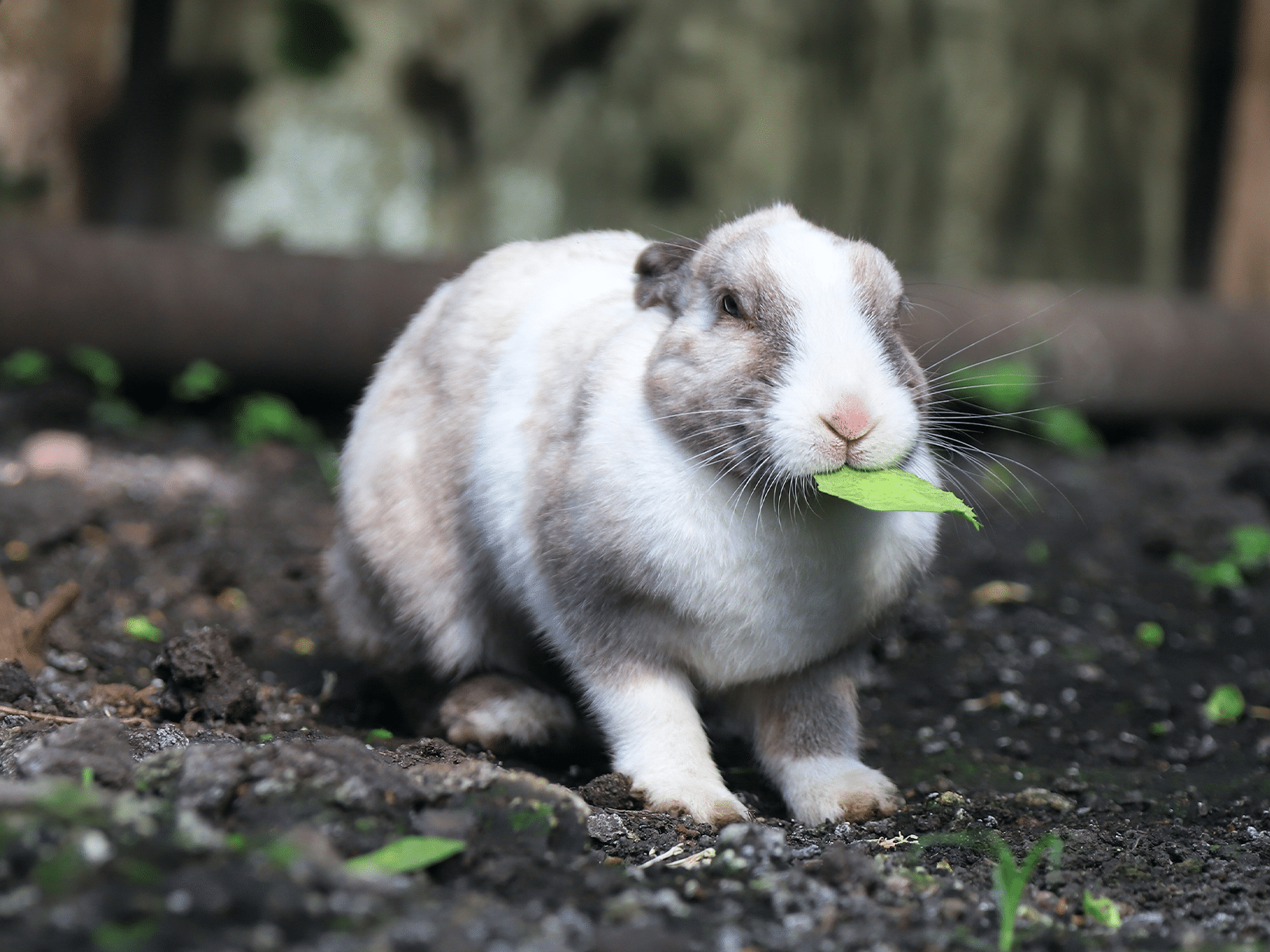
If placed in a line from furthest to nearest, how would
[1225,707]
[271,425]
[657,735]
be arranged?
[271,425], [1225,707], [657,735]

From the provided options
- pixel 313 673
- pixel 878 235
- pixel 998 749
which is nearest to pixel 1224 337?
pixel 878 235

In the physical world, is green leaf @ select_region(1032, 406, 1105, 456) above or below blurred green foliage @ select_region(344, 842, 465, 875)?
below

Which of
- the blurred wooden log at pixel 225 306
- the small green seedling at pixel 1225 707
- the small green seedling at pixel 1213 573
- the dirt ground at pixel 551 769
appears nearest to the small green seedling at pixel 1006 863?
the dirt ground at pixel 551 769

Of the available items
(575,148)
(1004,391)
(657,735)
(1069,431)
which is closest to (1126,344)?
(1069,431)

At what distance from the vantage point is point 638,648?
2.76m

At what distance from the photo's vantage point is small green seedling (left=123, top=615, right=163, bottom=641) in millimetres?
3627

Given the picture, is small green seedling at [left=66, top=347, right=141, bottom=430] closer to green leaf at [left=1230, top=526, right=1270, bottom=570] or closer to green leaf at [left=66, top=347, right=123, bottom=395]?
green leaf at [left=66, top=347, right=123, bottom=395]

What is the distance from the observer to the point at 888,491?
7.73 ft

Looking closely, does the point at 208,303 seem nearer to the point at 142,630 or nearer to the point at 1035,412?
the point at 142,630

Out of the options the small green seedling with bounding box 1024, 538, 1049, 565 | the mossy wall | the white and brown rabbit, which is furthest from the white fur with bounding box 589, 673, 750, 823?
the mossy wall

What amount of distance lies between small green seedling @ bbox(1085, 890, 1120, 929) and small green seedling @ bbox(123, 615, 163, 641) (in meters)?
2.74

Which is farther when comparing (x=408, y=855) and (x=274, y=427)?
(x=274, y=427)

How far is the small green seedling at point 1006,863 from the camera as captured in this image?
1843 mm

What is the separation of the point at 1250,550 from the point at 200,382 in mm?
4866
